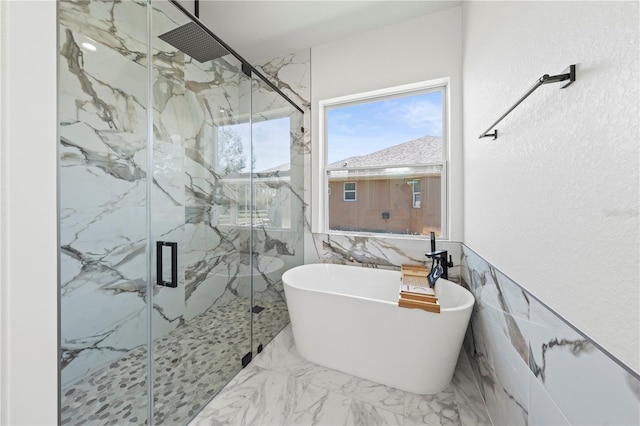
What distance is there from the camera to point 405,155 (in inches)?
101

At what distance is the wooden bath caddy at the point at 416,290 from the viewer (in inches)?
61.7

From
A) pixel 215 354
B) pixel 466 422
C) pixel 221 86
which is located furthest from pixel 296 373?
pixel 221 86

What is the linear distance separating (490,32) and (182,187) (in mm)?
2146

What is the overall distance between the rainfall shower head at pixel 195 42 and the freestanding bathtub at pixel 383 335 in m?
1.79

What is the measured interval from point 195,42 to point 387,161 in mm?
1906

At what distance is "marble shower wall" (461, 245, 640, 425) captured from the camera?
0.62 meters

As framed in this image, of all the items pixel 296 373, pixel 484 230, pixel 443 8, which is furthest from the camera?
pixel 443 8

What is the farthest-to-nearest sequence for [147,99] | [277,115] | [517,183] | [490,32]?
[277,115]
[490,32]
[147,99]
[517,183]

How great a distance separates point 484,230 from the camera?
159 centimetres

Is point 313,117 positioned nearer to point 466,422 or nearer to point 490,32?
point 490,32

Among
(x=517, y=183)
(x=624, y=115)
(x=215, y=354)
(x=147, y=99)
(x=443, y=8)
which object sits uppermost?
(x=443, y=8)

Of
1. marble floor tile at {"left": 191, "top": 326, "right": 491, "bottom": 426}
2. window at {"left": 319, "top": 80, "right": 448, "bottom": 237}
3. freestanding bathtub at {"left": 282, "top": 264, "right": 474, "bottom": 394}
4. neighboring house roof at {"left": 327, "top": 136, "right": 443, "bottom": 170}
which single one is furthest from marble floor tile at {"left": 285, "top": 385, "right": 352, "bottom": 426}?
neighboring house roof at {"left": 327, "top": 136, "right": 443, "bottom": 170}
